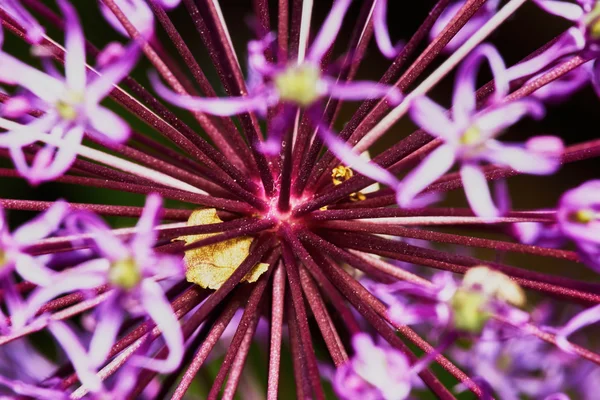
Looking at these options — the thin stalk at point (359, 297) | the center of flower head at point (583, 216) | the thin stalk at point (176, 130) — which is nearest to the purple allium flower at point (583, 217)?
the center of flower head at point (583, 216)

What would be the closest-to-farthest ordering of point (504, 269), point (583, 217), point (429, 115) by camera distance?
point (429, 115)
point (583, 217)
point (504, 269)

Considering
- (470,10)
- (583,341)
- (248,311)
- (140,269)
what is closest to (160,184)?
(248,311)

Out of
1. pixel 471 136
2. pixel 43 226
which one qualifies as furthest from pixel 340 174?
pixel 43 226

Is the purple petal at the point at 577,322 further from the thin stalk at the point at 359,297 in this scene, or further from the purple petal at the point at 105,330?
the purple petal at the point at 105,330

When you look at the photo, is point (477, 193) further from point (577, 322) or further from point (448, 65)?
point (448, 65)

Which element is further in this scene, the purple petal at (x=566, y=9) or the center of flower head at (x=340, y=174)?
the center of flower head at (x=340, y=174)

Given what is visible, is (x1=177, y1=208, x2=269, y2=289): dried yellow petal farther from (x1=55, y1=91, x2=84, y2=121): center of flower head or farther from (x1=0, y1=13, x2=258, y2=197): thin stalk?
(x1=55, y1=91, x2=84, y2=121): center of flower head
